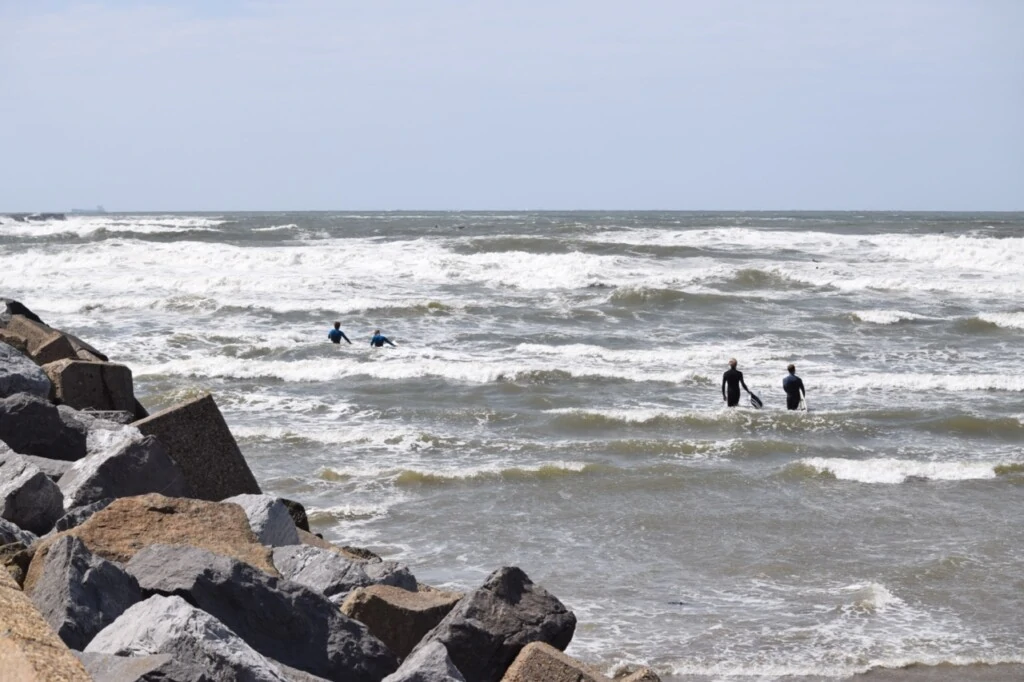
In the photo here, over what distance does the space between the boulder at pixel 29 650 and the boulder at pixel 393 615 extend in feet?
6.15

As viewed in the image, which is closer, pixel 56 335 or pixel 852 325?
pixel 56 335

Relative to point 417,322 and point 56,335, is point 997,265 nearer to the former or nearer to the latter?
point 417,322

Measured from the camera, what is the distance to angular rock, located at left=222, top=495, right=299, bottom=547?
18.0 ft

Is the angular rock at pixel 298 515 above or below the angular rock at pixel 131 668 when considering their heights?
below

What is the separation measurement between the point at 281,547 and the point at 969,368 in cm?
1540

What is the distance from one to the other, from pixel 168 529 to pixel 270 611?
851 mm

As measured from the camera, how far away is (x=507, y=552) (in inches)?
344

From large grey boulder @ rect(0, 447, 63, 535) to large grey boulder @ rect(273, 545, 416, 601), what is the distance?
1075mm

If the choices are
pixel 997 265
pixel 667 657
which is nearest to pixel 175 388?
pixel 667 657

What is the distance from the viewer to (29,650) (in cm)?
250

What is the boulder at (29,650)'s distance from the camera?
238 centimetres

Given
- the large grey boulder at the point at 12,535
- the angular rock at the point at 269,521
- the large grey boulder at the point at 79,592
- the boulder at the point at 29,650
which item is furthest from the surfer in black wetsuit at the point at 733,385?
the boulder at the point at 29,650

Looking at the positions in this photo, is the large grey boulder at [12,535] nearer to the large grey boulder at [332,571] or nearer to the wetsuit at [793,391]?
the large grey boulder at [332,571]

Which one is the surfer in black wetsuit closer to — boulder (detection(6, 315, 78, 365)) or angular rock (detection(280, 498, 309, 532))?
boulder (detection(6, 315, 78, 365))
